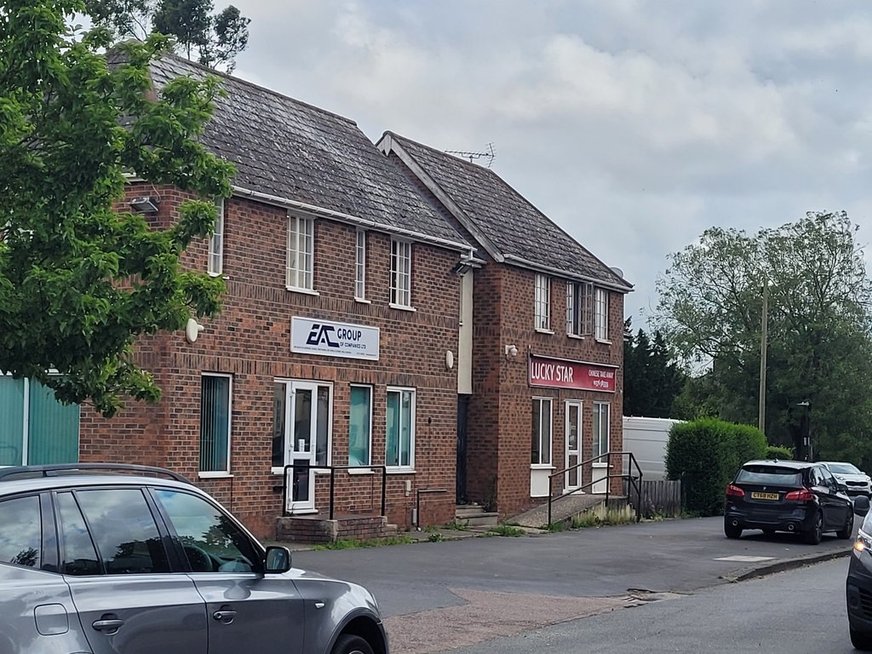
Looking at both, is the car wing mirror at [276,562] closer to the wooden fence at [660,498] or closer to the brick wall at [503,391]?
the brick wall at [503,391]

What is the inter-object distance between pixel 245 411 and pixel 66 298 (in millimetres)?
11017

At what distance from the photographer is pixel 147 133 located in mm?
12492

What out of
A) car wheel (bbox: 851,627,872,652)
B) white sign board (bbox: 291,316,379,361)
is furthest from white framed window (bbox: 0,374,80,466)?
car wheel (bbox: 851,627,872,652)

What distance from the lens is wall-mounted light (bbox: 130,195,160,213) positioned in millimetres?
20625

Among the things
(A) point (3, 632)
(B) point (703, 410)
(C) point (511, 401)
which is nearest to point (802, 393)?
(B) point (703, 410)

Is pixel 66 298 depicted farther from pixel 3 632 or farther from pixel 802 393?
pixel 802 393

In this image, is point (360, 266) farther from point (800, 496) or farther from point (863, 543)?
point (863, 543)

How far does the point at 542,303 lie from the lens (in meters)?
32.4

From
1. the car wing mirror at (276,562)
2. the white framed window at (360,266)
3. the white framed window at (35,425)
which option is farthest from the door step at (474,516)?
the car wing mirror at (276,562)

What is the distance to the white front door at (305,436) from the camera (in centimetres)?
2331

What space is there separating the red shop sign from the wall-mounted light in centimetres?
1277

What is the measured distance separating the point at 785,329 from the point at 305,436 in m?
41.6

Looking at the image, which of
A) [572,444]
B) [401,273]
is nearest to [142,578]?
[401,273]

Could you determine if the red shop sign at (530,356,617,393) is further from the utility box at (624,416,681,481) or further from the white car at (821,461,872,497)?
the utility box at (624,416,681,481)
